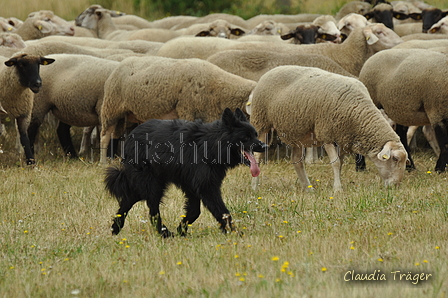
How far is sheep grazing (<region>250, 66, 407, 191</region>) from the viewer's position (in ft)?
23.8

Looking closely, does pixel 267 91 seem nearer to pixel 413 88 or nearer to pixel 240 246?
pixel 413 88

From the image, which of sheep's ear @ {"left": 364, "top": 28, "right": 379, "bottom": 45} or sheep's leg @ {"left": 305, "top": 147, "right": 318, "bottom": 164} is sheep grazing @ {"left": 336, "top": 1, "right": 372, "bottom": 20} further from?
sheep's leg @ {"left": 305, "top": 147, "right": 318, "bottom": 164}

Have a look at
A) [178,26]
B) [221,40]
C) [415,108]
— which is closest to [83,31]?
[178,26]

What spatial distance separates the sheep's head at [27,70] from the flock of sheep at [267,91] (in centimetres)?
1

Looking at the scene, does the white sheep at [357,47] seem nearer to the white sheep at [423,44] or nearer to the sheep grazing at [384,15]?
the white sheep at [423,44]

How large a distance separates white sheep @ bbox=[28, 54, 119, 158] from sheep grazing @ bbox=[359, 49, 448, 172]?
4048 mm

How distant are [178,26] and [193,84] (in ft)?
37.7

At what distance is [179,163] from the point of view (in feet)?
17.6

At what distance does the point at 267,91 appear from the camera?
7.94 meters

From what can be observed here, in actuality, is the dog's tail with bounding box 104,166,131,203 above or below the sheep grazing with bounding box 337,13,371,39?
above

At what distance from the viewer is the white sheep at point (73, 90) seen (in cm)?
1045

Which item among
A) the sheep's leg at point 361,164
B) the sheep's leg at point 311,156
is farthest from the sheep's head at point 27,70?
the sheep's leg at point 361,164

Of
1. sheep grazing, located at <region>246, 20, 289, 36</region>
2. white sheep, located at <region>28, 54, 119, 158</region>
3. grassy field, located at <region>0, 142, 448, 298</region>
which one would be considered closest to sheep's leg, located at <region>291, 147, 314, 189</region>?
grassy field, located at <region>0, 142, 448, 298</region>

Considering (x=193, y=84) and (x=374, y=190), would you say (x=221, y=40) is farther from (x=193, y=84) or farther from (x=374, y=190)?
(x=374, y=190)
